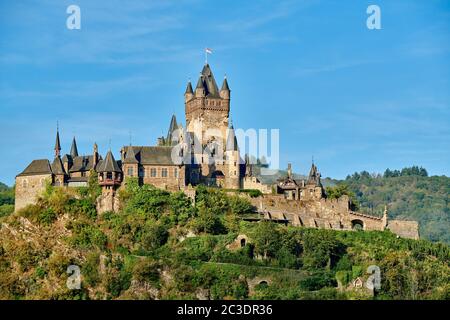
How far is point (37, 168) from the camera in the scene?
8206cm

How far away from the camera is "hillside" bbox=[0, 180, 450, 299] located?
72.3m

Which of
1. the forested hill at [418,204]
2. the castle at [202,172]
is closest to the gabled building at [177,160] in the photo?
the castle at [202,172]

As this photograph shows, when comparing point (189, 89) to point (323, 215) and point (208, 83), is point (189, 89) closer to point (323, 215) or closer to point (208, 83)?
point (208, 83)

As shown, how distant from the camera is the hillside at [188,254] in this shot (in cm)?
7231

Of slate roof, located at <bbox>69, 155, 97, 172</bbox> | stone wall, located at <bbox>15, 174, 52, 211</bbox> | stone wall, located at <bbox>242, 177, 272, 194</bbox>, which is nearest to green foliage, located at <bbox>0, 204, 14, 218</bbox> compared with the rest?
stone wall, located at <bbox>15, 174, 52, 211</bbox>

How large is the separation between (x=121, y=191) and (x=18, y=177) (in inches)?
328

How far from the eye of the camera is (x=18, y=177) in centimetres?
8250

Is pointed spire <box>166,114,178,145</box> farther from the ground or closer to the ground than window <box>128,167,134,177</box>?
farther from the ground

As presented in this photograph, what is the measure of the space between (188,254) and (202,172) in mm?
11226

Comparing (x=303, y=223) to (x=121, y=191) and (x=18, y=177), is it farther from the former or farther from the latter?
(x=18, y=177)

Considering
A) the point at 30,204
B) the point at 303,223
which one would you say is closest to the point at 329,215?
the point at 303,223

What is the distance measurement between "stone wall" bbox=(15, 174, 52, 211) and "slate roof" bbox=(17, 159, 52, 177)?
0.98 ft

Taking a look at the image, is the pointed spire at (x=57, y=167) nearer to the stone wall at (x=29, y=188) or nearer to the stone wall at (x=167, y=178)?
the stone wall at (x=29, y=188)

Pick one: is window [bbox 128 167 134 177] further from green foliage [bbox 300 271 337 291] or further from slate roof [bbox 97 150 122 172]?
green foliage [bbox 300 271 337 291]
